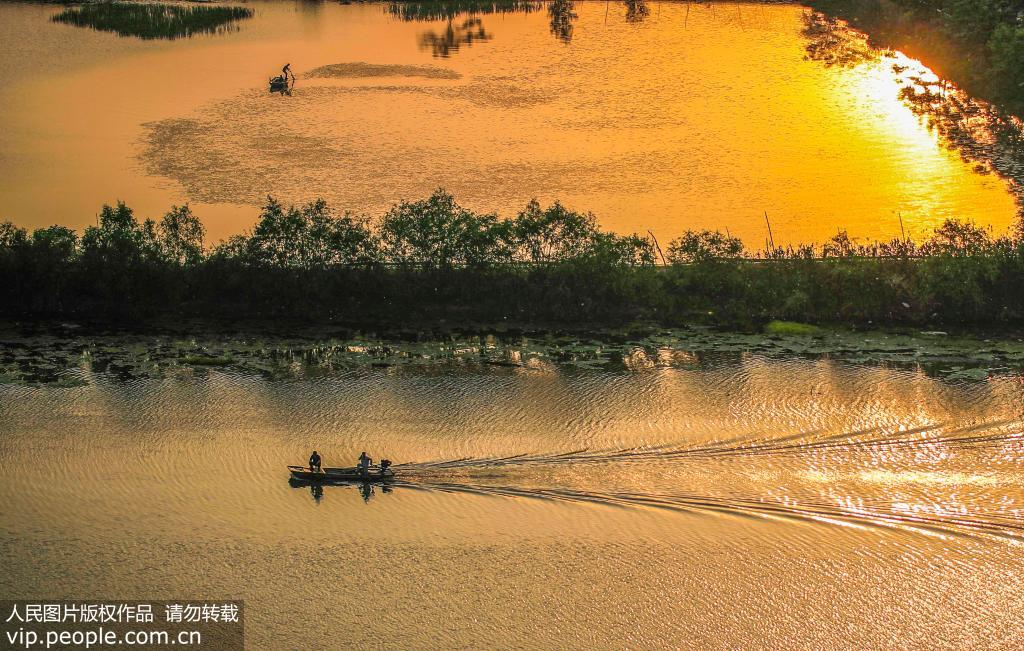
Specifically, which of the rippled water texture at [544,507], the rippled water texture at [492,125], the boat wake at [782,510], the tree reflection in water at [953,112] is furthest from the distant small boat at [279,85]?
A: the boat wake at [782,510]

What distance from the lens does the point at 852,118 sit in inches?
1810

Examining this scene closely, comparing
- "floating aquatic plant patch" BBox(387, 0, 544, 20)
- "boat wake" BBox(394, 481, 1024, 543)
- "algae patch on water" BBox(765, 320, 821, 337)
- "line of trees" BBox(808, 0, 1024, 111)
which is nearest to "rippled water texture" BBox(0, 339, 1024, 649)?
"boat wake" BBox(394, 481, 1024, 543)

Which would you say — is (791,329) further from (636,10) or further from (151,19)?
(151,19)

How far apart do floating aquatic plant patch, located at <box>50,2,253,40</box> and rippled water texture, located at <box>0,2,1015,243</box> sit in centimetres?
110

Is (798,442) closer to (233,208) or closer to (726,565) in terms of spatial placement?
(726,565)

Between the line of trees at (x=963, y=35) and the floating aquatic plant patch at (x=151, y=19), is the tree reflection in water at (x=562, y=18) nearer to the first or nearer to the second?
the line of trees at (x=963, y=35)

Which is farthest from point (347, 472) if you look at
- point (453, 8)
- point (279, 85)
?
point (453, 8)

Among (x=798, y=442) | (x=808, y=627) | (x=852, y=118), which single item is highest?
(x=852, y=118)

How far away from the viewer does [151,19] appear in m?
57.4

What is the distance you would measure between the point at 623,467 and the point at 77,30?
45284mm

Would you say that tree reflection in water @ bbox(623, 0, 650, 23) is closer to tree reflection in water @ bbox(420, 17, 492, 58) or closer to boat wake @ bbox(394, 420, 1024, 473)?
tree reflection in water @ bbox(420, 17, 492, 58)

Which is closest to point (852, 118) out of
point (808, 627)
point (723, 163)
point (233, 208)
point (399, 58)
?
point (723, 163)

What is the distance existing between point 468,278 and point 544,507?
10.7 metres

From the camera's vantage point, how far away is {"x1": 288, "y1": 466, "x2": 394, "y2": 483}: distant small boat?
2212cm
